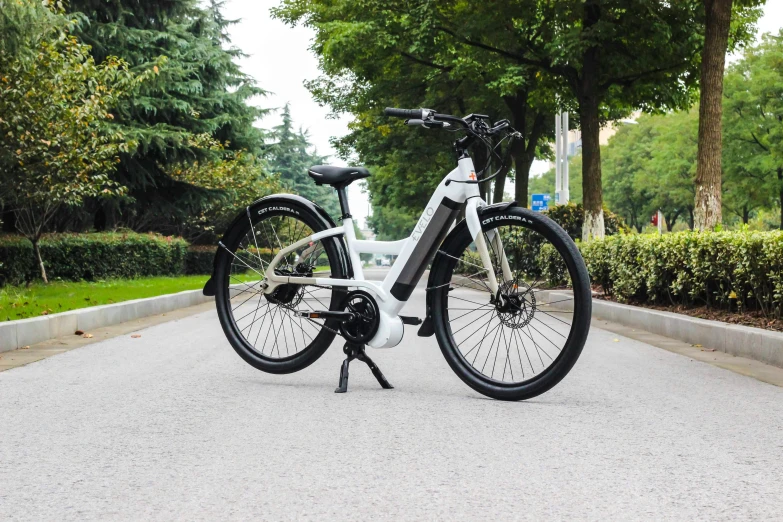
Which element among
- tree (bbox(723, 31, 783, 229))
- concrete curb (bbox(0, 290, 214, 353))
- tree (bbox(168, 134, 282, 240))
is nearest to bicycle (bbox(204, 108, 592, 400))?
concrete curb (bbox(0, 290, 214, 353))

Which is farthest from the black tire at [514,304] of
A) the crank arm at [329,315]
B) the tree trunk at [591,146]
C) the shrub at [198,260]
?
the shrub at [198,260]

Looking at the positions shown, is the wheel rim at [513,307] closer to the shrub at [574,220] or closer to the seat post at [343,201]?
the seat post at [343,201]

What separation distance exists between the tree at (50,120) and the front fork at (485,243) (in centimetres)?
920

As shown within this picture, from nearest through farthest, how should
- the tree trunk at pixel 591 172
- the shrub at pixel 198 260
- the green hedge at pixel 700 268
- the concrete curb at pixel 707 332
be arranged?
the concrete curb at pixel 707 332, the green hedge at pixel 700 268, the tree trunk at pixel 591 172, the shrub at pixel 198 260

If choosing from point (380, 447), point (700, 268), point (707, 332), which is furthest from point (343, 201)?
point (700, 268)

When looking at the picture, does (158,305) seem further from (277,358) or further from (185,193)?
(185,193)

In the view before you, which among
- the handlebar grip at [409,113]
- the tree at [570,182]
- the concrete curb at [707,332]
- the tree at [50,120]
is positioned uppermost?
the tree at [570,182]

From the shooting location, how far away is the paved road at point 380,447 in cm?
349

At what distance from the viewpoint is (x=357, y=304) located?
601 cm

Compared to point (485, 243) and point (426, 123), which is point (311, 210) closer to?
point (426, 123)

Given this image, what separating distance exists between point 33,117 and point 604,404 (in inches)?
463

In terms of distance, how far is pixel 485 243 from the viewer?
18.7 ft

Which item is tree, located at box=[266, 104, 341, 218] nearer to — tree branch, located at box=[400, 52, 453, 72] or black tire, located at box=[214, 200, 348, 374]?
tree branch, located at box=[400, 52, 453, 72]

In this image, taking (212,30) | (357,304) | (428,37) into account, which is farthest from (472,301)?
(212,30)
